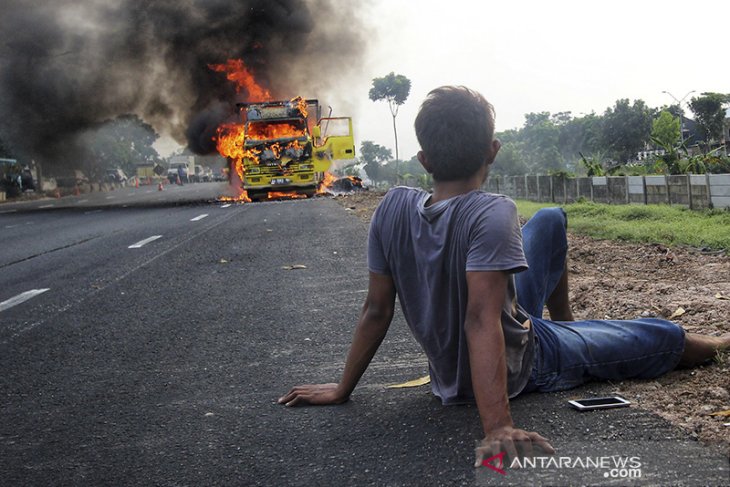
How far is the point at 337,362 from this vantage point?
4.24 meters

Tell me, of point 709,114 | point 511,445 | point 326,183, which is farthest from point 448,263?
point 709,114

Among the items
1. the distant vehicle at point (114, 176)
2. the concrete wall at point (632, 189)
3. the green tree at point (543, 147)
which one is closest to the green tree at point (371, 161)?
the green tree at point (543, 147)

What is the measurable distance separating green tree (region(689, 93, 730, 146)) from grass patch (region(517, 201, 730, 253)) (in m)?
43.4

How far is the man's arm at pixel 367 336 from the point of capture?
10.1 ft

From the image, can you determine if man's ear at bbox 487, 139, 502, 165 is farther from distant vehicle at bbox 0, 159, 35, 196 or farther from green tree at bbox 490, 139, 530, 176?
green tree at bbox 490, 139, 530, 176

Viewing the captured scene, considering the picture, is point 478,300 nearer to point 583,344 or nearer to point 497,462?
point 497,462

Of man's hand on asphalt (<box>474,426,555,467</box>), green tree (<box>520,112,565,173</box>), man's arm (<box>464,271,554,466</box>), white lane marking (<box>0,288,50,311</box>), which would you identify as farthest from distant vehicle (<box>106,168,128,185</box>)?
man's hand on asphalt (<box>474,426,555,467</box>)

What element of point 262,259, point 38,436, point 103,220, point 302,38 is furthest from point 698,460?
point 302,38

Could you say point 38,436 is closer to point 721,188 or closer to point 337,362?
point 337,362

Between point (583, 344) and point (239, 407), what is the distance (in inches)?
59.6

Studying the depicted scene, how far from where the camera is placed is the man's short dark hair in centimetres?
266

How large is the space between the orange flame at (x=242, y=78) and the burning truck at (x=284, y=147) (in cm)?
1004

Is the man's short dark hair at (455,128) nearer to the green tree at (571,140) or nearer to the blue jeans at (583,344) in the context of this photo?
the blue jeans at (583,344)

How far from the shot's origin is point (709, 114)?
5756 centimetres
